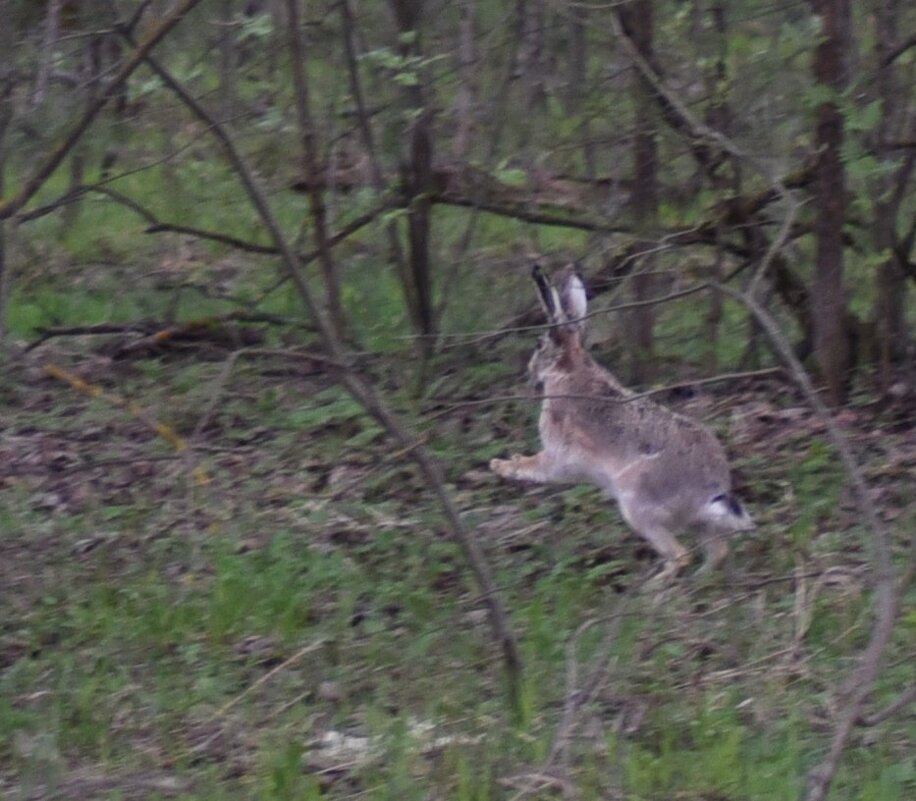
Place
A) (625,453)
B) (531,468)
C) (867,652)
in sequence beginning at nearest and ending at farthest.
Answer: (867,652) → (625,453) → (531,468)

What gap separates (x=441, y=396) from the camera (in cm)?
889

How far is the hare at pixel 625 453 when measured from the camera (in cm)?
705

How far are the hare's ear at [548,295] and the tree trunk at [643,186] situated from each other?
2.36 feet

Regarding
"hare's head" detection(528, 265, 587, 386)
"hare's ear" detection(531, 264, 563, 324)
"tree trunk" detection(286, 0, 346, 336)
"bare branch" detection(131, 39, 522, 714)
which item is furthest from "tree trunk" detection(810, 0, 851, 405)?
"bare branch" detection(131, 39, 522, 714)

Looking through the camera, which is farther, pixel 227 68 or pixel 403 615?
pixel 227 68

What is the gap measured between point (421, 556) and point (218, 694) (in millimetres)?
1443

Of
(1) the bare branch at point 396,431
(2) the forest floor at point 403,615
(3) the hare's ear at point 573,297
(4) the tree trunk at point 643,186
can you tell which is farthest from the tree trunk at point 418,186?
(1) the bare branch at point 396,431

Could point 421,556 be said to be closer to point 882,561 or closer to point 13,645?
point 13,645

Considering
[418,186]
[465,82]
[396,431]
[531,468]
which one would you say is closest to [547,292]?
[531,468]

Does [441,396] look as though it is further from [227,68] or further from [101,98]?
[101,98]

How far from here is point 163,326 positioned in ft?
32.7

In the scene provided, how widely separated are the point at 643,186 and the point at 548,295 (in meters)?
1.55

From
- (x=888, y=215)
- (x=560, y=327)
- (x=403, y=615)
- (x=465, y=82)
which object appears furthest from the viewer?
(x=465, y=82)

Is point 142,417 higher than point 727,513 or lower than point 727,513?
higher
